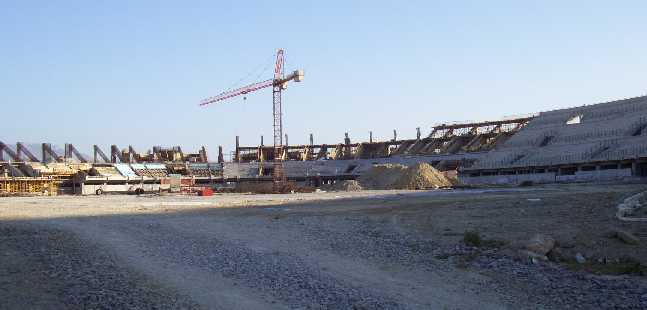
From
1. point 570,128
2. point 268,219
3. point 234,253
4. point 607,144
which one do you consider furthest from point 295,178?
point 234,253

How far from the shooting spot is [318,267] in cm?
1154

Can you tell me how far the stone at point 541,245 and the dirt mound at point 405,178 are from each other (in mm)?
45174

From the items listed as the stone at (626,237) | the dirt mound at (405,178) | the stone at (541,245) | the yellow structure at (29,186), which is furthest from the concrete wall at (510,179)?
the yellow structure at (29,186)

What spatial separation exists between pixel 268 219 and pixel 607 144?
4580cm

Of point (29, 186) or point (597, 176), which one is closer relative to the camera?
point (597, 176)

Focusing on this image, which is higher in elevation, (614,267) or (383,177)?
(383,177)

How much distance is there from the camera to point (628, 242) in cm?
1387

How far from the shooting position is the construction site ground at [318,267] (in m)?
8.90

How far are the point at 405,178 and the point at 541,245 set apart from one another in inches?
1872

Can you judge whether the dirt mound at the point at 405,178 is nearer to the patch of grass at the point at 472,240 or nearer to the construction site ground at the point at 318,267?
the construction site ground at the point at 318,267

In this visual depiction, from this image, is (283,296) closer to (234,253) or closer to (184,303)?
(184,303)

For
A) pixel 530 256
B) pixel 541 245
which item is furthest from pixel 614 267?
pixel 541 245

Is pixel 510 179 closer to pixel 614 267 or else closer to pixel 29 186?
pixel 614 267

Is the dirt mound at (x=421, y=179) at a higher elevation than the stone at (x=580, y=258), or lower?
higher
